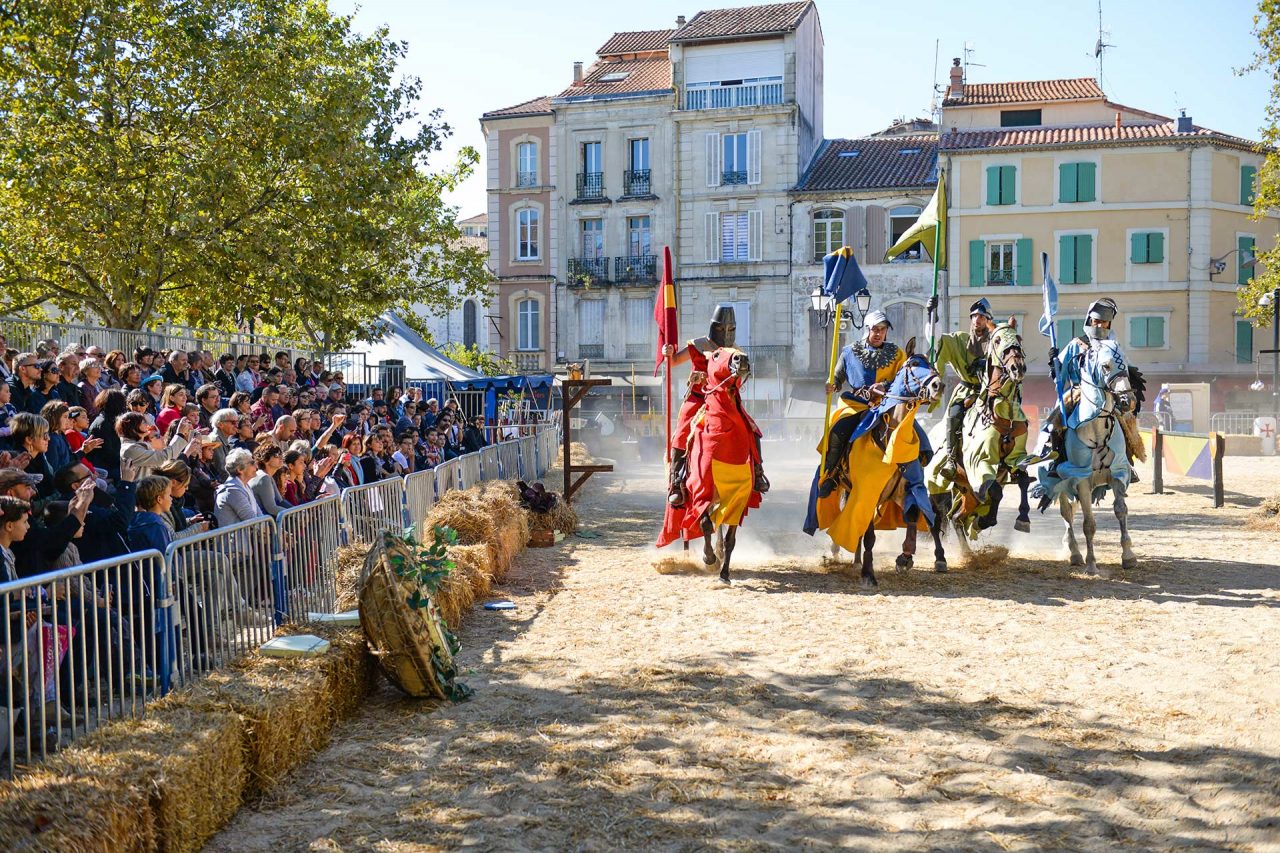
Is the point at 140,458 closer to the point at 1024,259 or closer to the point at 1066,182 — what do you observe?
the point at 1024,259

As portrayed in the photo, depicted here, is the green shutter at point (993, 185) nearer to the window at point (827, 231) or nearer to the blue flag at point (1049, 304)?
the window at point (827, 231)

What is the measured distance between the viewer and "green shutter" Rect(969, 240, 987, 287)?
42219 millimetres

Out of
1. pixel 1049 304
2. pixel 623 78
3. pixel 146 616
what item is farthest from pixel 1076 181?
pixel 146 616

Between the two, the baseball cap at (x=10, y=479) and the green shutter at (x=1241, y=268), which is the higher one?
the green shutter at (x=1241, y=268)

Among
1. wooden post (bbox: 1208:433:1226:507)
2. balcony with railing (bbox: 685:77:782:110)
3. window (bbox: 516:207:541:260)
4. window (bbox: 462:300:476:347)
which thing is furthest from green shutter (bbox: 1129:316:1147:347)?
window (bbox: 462:300:476:347)

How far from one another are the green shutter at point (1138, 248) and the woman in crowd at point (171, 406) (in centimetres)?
3862

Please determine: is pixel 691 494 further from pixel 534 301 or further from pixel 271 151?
pixel 534 301

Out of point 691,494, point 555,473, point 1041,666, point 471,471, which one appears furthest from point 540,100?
point 1041,666

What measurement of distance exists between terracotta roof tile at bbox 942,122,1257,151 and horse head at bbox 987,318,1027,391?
33.3 metres

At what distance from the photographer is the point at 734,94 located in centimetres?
4425

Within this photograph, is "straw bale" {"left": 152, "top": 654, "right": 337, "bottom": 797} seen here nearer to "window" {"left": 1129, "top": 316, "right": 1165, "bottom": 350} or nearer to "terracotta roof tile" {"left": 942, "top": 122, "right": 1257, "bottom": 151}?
"terracotta roof tile" {"left": 942, "top": 122, "right": 1257, "bottom": 151}

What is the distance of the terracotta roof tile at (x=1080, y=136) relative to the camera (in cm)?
4078

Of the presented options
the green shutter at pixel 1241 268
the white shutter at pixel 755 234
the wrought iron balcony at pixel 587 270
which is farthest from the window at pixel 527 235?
the green shutter at pixel 1241 268

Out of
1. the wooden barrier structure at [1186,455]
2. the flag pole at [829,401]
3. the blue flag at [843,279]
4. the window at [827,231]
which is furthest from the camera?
the window at [827,231]
